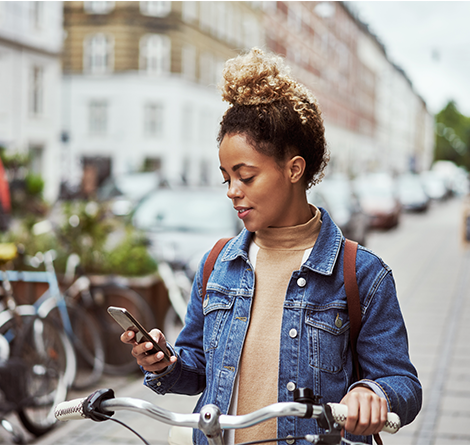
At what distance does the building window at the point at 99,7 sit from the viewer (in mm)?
34750

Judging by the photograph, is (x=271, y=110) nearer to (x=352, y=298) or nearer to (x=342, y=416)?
(x=352, y=298)

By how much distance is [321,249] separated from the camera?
182 cm

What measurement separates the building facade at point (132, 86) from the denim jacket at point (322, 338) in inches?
1232

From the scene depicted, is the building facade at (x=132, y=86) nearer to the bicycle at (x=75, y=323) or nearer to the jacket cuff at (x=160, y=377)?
the bicycle at (x=75, y=323)

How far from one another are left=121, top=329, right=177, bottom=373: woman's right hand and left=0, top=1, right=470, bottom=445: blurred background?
641 millimetres

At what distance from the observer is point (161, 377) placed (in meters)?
1.85

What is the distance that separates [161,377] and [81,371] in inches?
159

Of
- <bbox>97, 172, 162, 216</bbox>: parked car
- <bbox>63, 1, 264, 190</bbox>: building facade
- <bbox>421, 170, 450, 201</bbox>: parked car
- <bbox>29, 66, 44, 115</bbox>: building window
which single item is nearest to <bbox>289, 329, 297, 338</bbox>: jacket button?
<bbox>97, 172, 162, 216</bbox>: parked car

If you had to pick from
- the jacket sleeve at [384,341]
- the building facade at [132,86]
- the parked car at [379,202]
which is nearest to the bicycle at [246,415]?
the jacket sleeve at [384,341]

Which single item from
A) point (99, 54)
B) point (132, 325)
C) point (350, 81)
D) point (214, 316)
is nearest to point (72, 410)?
point (132, 325)

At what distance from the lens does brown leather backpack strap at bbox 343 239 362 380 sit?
5.70 feet

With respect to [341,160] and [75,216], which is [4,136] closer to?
[75,216]

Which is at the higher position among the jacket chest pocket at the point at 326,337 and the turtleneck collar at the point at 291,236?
the turtleneck collar at the point at 291,236

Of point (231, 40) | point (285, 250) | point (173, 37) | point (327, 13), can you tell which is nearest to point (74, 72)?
point (173, 37)
